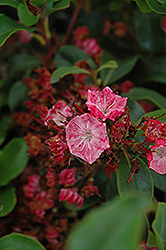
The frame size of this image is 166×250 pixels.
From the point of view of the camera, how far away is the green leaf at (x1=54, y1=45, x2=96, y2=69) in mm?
1106

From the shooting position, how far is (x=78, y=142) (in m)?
0.74

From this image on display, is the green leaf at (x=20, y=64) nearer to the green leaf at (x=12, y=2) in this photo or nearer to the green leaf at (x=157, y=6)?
the green leaf at (x=12, y=2)

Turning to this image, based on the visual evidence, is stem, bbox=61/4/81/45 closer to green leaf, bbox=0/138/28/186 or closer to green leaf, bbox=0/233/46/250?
green leaf, bbox=0/138/28/186

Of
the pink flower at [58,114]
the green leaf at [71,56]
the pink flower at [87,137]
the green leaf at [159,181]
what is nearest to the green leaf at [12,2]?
the green leaf at [71,56]

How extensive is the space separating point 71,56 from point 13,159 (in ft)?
1.52

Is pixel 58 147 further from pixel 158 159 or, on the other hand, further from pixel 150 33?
pixel 150 33

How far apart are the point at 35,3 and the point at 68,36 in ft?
1.57

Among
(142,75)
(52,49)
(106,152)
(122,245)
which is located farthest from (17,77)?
(122,245)

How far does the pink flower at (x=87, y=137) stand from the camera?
2.29 ft

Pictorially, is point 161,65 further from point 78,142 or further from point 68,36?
point 78,142

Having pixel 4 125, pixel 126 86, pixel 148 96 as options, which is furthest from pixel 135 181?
pixel 4 125

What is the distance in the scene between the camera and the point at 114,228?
0.41 m

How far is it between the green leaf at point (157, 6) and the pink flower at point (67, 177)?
0.54 metres

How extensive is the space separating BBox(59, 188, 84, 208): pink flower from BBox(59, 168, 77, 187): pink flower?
0.02m
